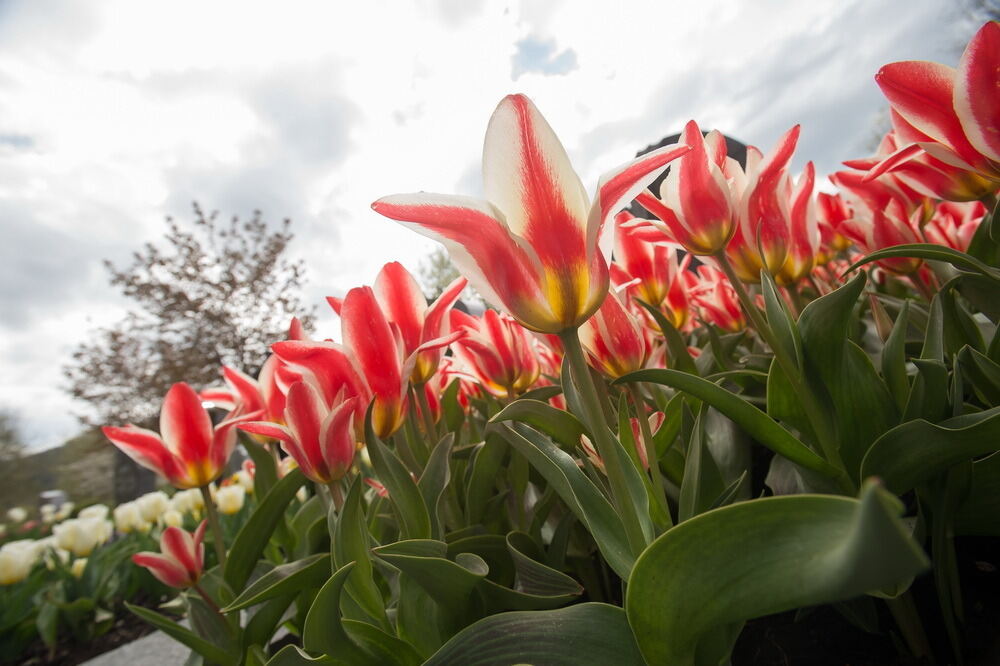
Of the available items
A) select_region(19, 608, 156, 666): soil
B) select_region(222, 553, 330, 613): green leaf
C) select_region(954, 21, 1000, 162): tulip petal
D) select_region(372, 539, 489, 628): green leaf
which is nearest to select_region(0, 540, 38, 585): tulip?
select_region(19, 608, 156, 666): soil

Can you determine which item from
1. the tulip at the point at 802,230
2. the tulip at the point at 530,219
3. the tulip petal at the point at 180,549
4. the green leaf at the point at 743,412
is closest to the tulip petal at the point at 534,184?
the tulip at the point at 530,219

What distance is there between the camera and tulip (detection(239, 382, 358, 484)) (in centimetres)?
52

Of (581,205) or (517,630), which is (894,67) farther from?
(517,630)

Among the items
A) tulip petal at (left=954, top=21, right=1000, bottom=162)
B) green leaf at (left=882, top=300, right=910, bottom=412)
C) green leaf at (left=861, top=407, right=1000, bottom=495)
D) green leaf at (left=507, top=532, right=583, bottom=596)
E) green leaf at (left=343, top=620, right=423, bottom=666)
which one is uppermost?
tulip petal at (left=954, top=21, right=1000, bottom=162)

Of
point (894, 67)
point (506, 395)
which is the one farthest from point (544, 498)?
point (894, 67)

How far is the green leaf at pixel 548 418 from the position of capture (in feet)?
1.44

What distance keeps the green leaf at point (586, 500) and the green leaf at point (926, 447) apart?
23cm

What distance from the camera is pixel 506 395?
2.60ft

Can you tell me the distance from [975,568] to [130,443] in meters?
1.15

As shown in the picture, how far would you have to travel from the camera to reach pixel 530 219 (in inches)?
14.4

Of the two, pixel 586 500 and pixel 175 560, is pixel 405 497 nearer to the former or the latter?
pixel 586 500

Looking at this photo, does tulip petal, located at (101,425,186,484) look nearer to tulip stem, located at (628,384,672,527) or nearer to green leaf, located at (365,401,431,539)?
green leaf, located at (365,401,431,539)

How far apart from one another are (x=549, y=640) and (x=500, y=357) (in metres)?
0.43

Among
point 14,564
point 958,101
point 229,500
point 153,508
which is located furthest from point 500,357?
point 14,564
